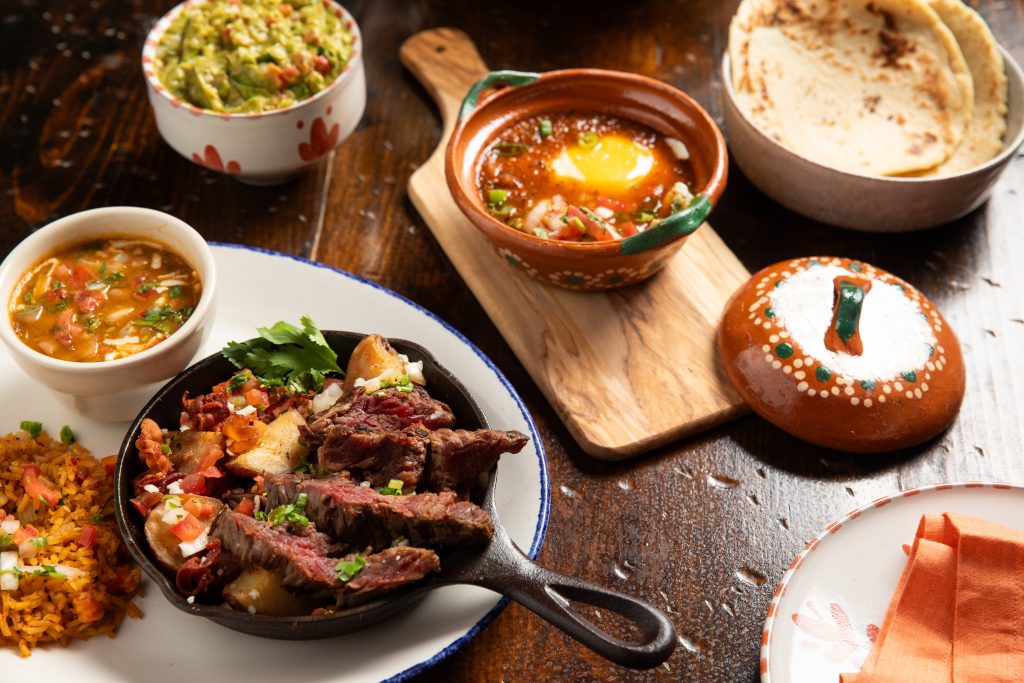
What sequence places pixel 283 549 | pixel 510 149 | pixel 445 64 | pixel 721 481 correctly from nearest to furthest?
pixel 283 549, pixel 721 481, pixel 510 149, pixel 445 64

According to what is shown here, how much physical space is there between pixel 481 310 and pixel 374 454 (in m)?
1.09

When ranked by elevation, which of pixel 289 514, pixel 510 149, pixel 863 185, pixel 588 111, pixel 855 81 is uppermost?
pixel 855 81

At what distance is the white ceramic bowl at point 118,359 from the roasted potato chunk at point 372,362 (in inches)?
18.8

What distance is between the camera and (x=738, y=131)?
3766 mm

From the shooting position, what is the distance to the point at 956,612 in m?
2.48

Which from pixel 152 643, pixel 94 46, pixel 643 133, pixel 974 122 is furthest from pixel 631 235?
pixel 94 46

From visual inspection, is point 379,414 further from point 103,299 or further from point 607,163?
point 607,163

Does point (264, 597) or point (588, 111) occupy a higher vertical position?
point (588, 111)

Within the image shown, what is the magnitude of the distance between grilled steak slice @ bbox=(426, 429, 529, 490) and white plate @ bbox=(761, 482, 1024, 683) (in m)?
0.81

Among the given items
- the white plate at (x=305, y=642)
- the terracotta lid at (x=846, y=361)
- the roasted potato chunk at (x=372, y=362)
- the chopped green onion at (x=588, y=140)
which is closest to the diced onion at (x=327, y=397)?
the roasted potato chunk at (x=372, y=362)

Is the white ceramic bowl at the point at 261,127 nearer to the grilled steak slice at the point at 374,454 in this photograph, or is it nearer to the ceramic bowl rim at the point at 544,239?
the ceramic bowl rim at the point at 544,239

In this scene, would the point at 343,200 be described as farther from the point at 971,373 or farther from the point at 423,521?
the point at 971,373

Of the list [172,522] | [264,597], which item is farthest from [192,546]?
[264,597]

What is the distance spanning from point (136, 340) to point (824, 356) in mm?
2103
